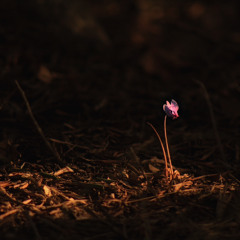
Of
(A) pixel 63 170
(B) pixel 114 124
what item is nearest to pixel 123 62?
(B) pixel 114 124

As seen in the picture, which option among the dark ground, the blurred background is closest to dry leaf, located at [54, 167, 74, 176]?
the dark ground

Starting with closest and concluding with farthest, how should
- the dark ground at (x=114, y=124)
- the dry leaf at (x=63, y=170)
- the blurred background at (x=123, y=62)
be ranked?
1. the dark ground at (x=114, y=124)
2. the dry leaf at (x=63, y=170)
3. the blurred background at (x=123, y=62)

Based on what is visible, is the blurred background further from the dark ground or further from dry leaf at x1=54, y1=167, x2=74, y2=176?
dry leaf at x1=54, y1=167, x2=74, y2=176

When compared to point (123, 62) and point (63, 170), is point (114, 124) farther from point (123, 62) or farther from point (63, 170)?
point (123, 62)

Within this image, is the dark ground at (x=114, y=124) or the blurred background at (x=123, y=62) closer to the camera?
the dark ground at (x=114, y=124)

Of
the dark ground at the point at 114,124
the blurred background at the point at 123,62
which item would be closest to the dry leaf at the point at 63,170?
the dark ground at the point at 114,124

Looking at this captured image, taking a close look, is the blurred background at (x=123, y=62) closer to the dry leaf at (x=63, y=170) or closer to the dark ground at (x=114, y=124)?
the dark ground at (x=114, y=124)

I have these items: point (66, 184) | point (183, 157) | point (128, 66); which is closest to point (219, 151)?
point (183, 157)

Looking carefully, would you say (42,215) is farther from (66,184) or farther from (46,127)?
(46,127)
